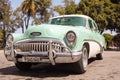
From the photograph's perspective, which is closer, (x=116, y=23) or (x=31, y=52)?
(x=31, y=52)

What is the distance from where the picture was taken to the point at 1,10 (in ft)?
169

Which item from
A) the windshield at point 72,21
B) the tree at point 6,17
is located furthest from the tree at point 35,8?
the windshield at point 72,21

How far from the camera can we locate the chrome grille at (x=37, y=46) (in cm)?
736

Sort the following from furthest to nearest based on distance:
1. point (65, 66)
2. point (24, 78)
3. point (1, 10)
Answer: point (1, 10) < point (65, 66) < point (24, 78)

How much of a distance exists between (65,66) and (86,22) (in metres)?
1.64

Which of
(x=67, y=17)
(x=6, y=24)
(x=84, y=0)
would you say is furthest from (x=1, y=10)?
(x=67, y=17)

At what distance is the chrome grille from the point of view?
7.36 m

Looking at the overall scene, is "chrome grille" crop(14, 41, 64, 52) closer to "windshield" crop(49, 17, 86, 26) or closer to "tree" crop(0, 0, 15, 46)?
"windshield" crop(49, 17, 86, 26)

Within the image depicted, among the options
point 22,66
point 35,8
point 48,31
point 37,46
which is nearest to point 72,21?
point 48,31

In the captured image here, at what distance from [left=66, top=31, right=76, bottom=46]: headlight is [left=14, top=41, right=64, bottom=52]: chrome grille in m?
0.23

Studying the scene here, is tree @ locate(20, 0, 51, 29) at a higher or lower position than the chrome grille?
higher

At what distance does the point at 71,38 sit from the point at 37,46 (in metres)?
0.91

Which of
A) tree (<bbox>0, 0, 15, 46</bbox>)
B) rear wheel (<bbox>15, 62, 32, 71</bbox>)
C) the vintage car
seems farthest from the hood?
tree (<bbox>0, 0, 15, 46</bbox>)

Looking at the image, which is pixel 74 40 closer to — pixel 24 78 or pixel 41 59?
pixel 41 59
